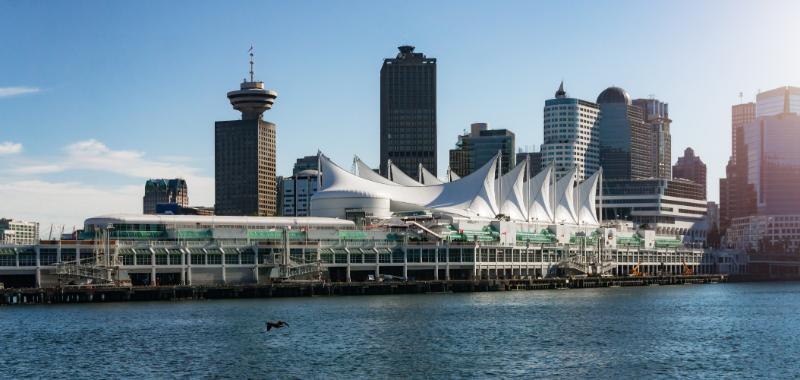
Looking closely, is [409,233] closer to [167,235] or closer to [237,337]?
[167,235]

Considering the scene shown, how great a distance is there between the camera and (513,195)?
16750 centimetres

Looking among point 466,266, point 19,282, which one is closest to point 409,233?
point 466,266

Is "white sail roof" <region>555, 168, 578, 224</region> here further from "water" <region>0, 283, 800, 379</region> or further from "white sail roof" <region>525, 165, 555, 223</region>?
"water" <region>0, 283, 800, 379</region>

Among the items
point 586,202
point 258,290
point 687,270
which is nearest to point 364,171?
point 586,202

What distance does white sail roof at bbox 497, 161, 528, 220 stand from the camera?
164750mm

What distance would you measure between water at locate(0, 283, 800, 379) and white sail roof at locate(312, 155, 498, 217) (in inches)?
2107

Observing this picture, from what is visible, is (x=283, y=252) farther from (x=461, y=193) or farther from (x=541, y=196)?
(x=541, y=196)

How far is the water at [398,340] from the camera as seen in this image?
57.2m

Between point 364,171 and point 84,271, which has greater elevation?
point 364,171

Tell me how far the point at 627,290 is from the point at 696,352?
69901mm

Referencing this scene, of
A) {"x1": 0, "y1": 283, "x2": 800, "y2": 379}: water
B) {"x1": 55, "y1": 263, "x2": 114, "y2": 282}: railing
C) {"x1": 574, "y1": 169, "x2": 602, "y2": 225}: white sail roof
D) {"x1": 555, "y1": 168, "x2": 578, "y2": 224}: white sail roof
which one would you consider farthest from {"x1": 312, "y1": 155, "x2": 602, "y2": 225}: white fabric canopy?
{"x1": 0, "y1": 283, "x2": 800, "y2": 379}: water

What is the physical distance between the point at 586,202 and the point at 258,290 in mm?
95758

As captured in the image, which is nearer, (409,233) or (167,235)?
(167,235)

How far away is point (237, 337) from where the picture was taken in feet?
228
